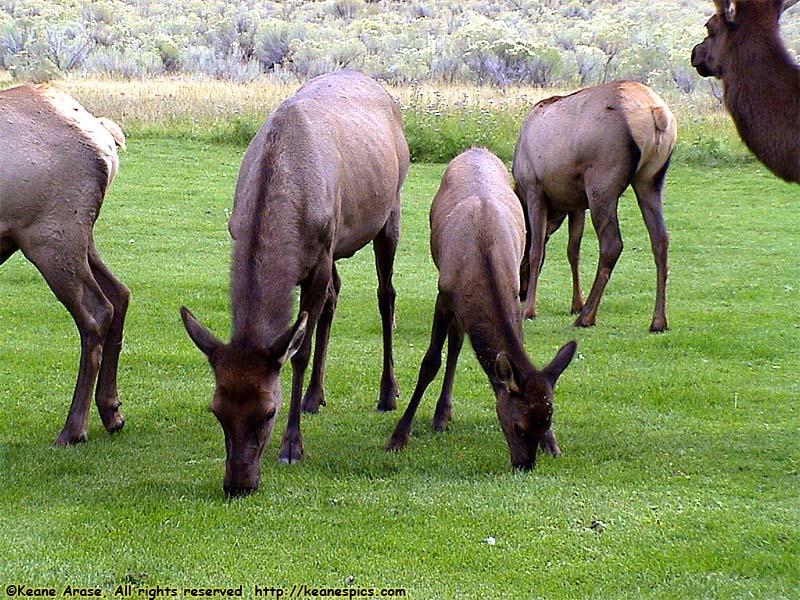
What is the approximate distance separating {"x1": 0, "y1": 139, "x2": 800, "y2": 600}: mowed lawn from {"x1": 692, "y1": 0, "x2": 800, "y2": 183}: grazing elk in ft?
6.45

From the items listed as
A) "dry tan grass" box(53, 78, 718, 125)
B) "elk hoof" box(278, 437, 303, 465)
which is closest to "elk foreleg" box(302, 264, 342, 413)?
"elk hoof" box(278, 437, 303, 465)

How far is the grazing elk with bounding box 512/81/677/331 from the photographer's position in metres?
11.7

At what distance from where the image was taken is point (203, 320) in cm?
1132

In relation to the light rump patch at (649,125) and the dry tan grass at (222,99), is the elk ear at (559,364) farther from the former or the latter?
the dry tan grass at (222,99)

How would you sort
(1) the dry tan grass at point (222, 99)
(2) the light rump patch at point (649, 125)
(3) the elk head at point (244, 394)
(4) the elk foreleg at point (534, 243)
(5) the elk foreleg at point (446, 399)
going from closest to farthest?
(3) the elk head at point (244, 394)
(5) the elk foreleg at point (446, 399)
(2) the light rump patch at point (649, 125)
(4) the elk foreleg at point (534, 243)
(1) the dry tan grass at point (222, 99)

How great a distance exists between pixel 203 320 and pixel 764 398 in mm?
5403

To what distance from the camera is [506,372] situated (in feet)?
22.5

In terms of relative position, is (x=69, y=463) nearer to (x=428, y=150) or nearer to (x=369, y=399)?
(x=369, y=399)

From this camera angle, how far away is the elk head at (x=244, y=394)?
20.7 ft

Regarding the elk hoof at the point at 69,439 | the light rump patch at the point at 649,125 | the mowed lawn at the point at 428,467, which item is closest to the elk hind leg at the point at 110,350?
the mowed lawn at the point at 428,467

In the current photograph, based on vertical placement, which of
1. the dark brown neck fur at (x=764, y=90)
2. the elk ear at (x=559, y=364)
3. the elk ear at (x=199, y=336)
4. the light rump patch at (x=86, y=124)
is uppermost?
the dark brown neck fur at (x=764, y=90)

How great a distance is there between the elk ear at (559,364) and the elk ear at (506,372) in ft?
0.73

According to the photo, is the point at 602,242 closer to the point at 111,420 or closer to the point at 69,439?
the point at 111,420

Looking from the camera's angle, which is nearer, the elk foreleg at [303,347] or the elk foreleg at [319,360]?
the elk foreleg at [303,347]
